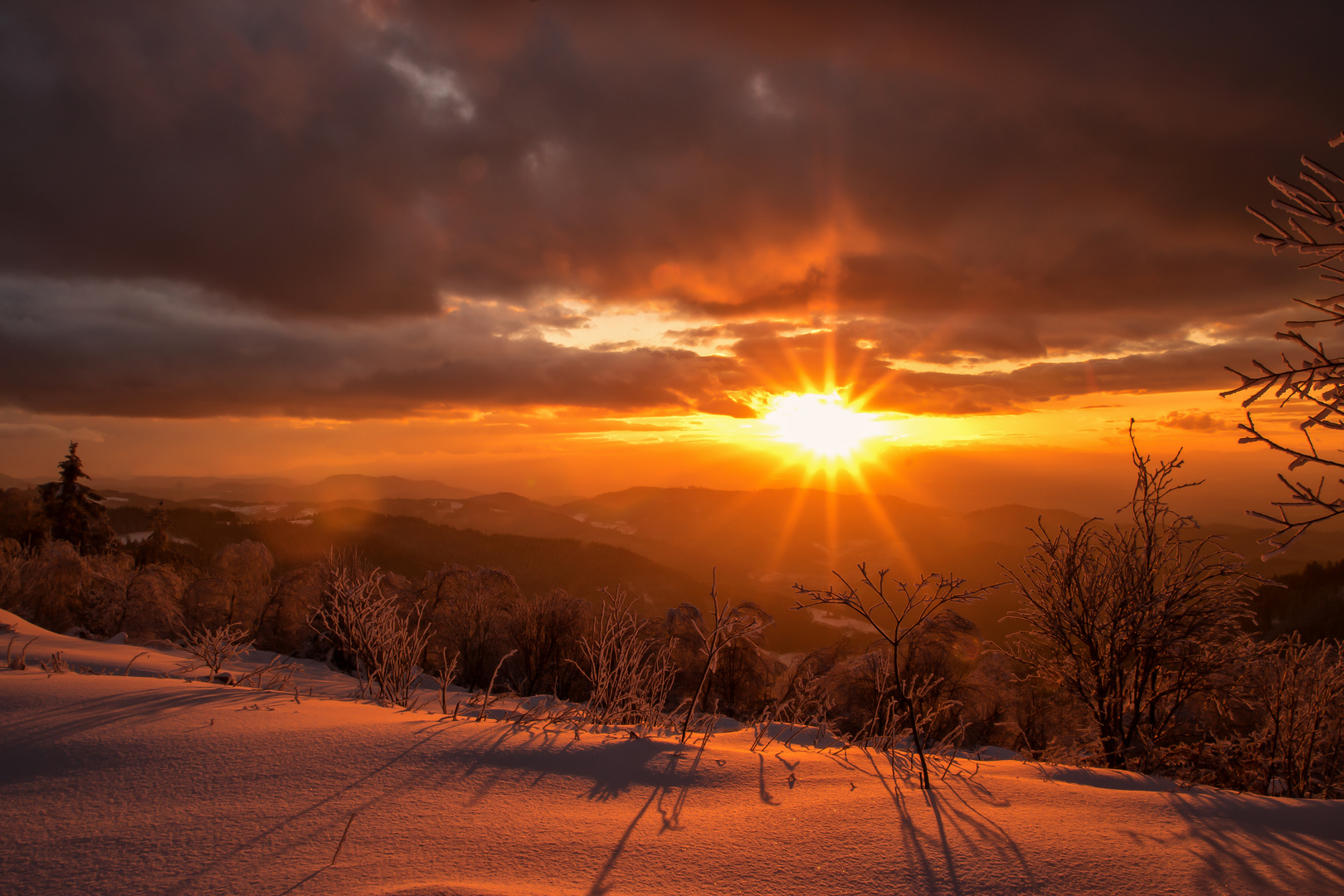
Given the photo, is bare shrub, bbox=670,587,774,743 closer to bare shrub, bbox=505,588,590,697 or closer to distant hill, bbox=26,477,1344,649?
distant hill, bbox=26,477,1344,649

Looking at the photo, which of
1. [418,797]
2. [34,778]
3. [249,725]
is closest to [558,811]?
[418,797]

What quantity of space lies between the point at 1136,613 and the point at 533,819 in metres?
5.89

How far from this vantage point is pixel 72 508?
100 ft

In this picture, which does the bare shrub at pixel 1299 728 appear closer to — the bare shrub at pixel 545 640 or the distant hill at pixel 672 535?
the distant hill at pixel 672 535

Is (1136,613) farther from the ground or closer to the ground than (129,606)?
farther from the ground

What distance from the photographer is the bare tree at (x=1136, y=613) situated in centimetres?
584

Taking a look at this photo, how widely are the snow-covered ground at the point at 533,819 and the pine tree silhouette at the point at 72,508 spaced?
3643cm

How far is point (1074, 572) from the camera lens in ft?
20.4

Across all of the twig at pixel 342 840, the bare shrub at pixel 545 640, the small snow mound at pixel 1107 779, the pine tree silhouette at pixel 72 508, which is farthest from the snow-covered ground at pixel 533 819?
the pine tree silhouette at pixel 72 508

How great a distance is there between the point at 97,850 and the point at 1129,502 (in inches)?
298

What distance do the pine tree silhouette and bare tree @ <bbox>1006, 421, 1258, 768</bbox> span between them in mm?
38299

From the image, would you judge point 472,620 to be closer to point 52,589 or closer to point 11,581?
point 52,589

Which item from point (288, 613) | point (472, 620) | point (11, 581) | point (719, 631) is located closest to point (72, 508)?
point (11, 581)

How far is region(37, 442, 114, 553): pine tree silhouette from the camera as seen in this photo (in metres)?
30.2
